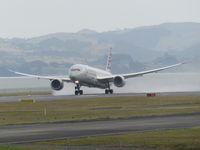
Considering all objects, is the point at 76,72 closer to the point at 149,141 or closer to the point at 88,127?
the point at 88,127

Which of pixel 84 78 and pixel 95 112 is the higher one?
pixel 84 78

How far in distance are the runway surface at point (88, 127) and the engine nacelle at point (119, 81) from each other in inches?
2380

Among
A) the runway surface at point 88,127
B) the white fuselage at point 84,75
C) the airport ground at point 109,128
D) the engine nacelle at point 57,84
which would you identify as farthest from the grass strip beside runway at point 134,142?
the engine nacelle at point 57,84

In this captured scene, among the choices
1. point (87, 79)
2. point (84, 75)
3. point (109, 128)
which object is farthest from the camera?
point (87, 79)

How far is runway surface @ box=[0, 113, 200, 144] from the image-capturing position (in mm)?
42584

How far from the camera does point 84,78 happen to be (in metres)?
118

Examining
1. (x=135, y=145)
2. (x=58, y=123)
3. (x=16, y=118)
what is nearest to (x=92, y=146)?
(x=135, y=145)

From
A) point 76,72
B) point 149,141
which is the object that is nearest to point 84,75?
point 76,72

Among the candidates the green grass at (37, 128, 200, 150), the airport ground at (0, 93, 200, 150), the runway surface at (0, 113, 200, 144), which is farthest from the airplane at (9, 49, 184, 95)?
the green grass at (37, 128, 200, 150)

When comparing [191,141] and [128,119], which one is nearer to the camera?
[191,141]

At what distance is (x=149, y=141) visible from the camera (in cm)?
3719

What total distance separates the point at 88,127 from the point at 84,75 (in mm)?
69071

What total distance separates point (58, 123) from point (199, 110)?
17026 millimetres

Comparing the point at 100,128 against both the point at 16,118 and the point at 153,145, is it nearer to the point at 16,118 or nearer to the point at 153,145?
the point at 153,145
